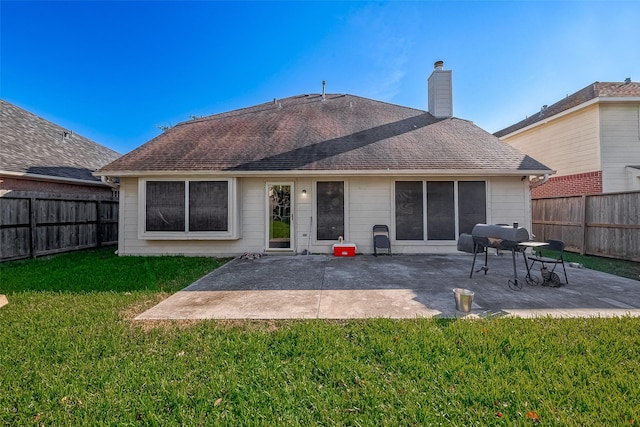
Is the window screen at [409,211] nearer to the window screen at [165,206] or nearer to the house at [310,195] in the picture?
the house at [310,195]

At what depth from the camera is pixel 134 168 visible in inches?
292

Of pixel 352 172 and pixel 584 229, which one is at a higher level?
pixel 352 172

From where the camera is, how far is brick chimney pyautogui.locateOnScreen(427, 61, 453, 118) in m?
10.4

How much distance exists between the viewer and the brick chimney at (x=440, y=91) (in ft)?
34.1

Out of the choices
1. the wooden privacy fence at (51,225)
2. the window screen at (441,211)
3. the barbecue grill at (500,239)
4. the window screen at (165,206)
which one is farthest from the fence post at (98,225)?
the barbecue grill at (500,239)

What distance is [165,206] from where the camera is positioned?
24.3 ft

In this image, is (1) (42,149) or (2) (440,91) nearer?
(1) (42,149)

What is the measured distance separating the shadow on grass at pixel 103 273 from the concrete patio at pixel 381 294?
66 cm

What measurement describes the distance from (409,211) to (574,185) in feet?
24.0

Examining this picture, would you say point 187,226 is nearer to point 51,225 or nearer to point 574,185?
point 51,225

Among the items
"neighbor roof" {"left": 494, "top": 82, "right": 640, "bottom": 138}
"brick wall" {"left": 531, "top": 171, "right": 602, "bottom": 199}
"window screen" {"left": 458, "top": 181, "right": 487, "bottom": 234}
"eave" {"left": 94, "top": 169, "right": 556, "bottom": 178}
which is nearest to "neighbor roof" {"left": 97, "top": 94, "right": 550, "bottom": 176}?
"eave" {"left": 94, "top": 169, "right": 556, "bottom": 178}

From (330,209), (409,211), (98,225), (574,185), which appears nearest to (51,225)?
(98,225)

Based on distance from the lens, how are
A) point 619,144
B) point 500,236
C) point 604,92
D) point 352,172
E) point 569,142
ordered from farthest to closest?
Answer: point 569,142
point 604,92
point 619,144
point 352,172
point 500,236

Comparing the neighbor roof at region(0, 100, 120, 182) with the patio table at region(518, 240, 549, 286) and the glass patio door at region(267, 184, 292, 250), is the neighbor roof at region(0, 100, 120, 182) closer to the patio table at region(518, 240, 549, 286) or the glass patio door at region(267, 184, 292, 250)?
the glass patio door at region(267, 184, 292, 250)
